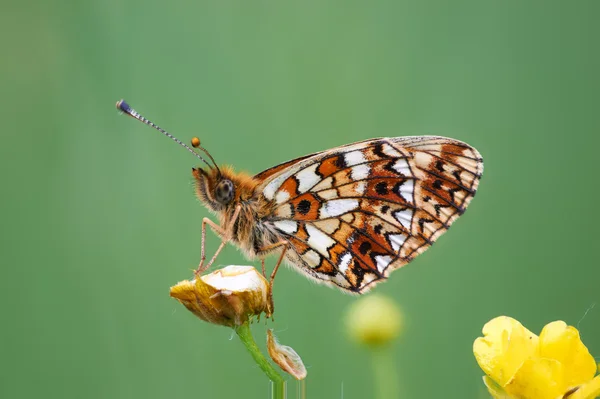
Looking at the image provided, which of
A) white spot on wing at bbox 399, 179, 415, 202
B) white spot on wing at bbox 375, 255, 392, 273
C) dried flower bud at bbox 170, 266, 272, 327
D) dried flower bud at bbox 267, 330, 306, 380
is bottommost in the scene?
dried flower bud at bbox 267, 330, 306, 380

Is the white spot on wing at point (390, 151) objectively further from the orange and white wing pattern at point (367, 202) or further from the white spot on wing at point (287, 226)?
the white spot on wing at point (287, 226)

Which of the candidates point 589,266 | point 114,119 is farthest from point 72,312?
point 589,266

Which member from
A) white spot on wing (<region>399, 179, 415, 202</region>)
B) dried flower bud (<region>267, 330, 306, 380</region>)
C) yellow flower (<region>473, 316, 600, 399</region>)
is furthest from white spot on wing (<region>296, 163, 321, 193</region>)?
yellow flower (<region>473, 316, 600, 399</region>)

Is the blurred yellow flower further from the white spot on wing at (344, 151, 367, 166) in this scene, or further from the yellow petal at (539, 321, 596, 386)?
the yellow petal at (539, 321, 596, 386)

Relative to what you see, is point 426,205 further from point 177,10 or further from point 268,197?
point 177,10

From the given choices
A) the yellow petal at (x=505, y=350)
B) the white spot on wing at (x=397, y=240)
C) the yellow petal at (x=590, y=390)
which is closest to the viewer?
the yellow petal at (x=590, y=390)

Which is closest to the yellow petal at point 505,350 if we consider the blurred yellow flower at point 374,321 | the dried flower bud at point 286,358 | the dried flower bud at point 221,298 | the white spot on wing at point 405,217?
the dried flower bud at point 286,358
